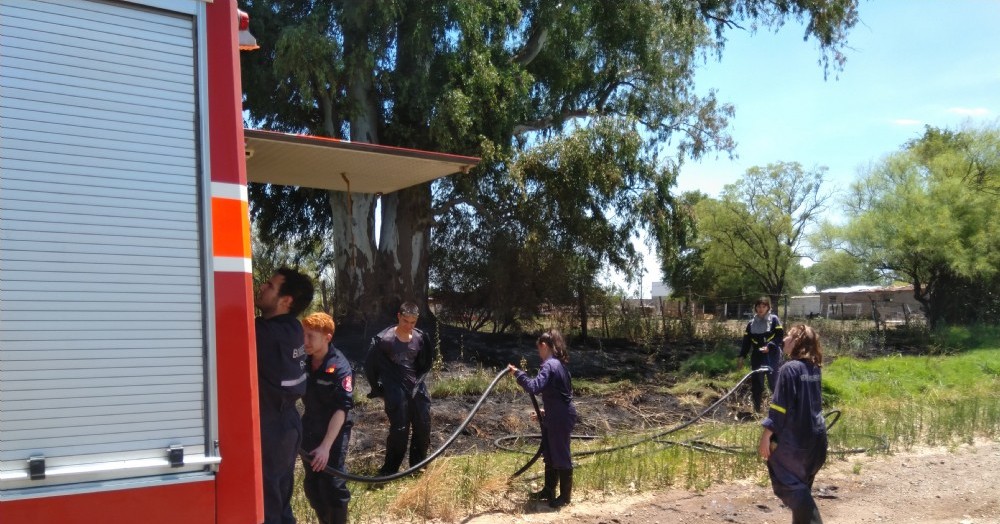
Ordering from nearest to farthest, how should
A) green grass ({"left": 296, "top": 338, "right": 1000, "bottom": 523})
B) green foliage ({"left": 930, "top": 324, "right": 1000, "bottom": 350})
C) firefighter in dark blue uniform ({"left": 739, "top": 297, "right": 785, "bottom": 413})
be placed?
1. green grass ({"left": 296, "top": 338, "right": 1000, "bottom": 523})
2. firefighter in dark blue uniform ({"left": 739, "top": 297, "right": 785, "bottom": 413})
3. green foliage ({"left": 930, "top": 324, "right": 1000, "bottom": 350})

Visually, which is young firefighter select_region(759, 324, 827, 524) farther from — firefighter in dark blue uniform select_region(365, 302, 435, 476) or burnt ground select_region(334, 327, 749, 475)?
burnt ground select_region(334, 327, 749, 475)

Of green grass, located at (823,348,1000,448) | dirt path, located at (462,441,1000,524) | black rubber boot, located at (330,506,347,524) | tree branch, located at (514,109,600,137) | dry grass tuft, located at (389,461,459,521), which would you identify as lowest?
dirt path, located at (462,441,1000,524)

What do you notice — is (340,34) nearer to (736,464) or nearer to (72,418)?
(736,464)

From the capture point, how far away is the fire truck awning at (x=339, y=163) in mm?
5234

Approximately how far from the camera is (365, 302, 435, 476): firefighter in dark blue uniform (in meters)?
7.37

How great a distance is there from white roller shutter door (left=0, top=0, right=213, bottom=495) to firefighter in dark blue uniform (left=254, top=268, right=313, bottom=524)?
44.8 inches

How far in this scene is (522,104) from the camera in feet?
58.5

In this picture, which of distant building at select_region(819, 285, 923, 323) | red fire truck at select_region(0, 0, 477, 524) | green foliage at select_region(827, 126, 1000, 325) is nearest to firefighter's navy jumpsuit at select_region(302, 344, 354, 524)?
red fire truck at select_region(0, 0, 477, 524)

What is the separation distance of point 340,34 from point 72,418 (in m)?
15.0

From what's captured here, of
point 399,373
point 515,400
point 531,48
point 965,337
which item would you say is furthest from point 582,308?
point 399,373

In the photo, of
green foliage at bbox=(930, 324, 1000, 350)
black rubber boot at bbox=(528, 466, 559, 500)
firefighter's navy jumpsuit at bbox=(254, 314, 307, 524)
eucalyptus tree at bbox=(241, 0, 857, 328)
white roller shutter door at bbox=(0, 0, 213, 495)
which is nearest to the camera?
white roller shutter door at bbox=(0, 0, 213, 495)

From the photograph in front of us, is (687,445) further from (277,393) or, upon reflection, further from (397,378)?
(277,393)

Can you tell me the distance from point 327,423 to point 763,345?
8.06 m

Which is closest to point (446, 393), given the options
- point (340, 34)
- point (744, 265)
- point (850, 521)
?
point (850, 521)
